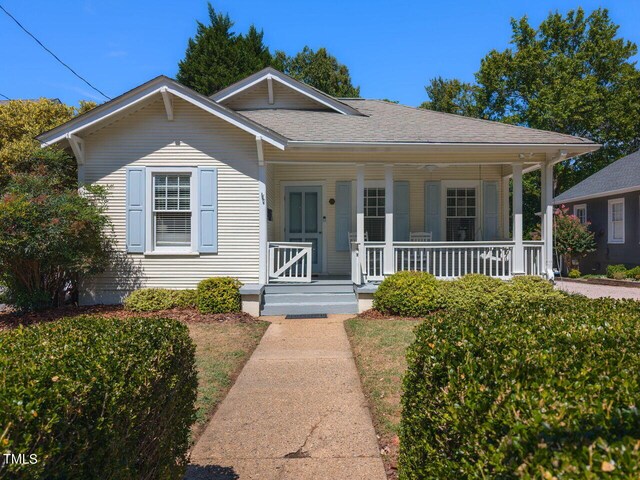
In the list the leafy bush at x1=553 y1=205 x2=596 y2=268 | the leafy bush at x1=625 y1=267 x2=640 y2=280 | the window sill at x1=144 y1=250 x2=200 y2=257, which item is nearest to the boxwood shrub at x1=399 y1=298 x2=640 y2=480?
the window sill at x1=144 y1=250 x2=200 y2=257

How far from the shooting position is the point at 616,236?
19.2 m

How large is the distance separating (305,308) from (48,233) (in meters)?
5.03

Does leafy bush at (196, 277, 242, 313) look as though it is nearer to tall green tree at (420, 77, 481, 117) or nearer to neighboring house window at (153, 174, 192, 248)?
neighboring house window at (153, 174, 192, 248)

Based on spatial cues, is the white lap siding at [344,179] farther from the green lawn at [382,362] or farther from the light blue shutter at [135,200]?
the green lawn at [382,362]

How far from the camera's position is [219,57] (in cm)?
2575

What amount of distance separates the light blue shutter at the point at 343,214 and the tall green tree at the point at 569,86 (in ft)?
71.7

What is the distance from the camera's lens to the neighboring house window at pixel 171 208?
32.9 feet

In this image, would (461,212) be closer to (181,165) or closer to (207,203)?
(207,203)

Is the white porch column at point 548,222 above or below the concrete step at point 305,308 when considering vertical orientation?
above

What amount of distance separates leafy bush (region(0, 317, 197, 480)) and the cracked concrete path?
787 millimetres

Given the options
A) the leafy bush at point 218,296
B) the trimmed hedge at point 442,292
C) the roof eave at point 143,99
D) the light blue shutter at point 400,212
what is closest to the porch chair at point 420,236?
the light blue shutter at point 400,212

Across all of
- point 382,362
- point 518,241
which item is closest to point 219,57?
point 518,241

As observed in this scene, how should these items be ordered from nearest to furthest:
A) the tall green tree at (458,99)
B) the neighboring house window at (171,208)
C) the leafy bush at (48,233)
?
the leafy bush at (48,233) → the neighboring house window at (171,208) → the tall green tree at (458,99)

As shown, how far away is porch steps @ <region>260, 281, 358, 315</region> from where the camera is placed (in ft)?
31.4
